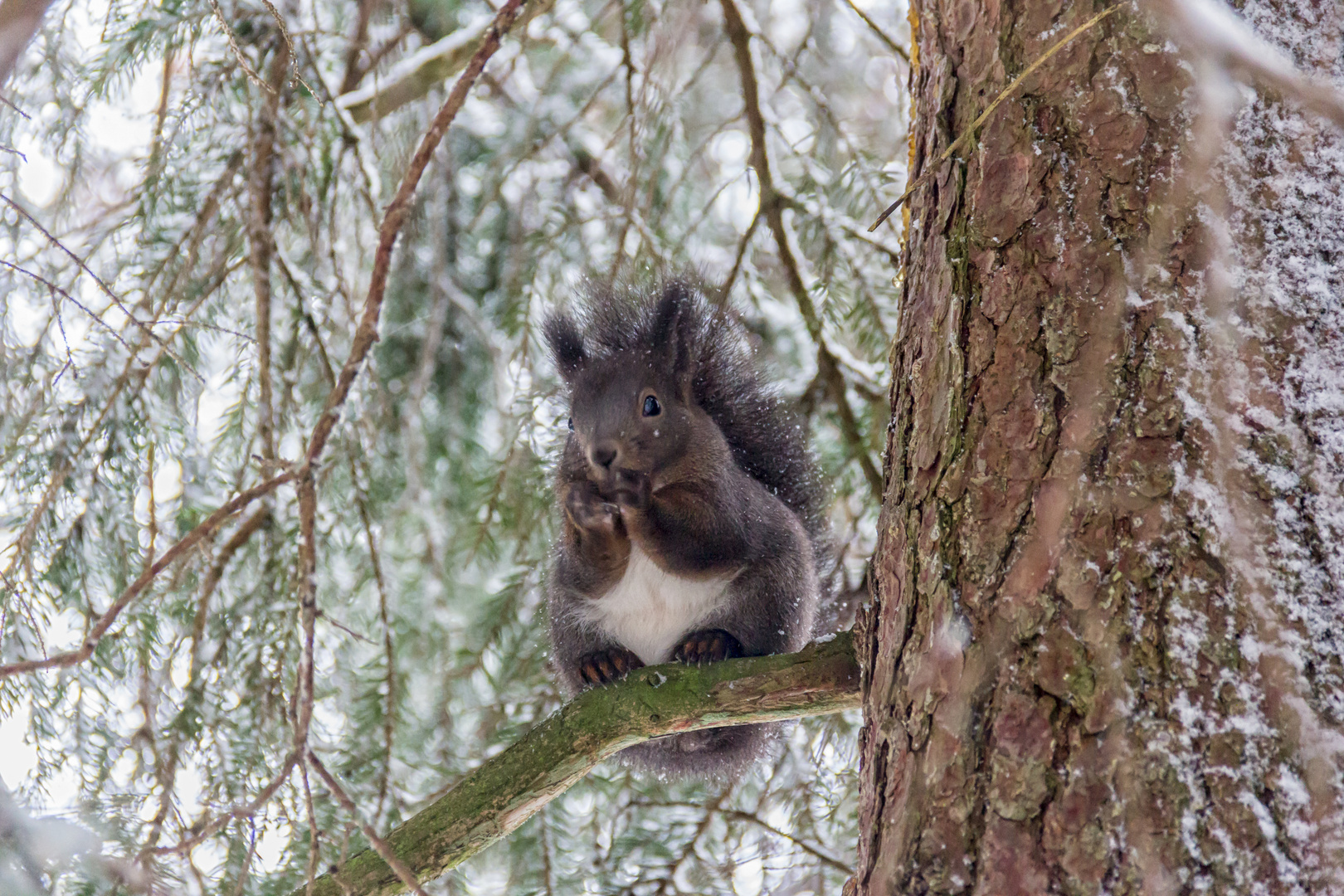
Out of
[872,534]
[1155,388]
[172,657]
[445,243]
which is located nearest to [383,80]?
[445,243]

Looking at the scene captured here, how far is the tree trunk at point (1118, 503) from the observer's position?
0.86 m

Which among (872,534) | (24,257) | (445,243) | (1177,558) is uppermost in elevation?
(445,243)

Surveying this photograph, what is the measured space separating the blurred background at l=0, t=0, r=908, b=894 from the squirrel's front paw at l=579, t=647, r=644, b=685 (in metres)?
0.33

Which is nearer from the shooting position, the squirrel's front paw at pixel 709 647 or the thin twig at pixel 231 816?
the thin twig at pixel 231 816

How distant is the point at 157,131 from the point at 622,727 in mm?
1334

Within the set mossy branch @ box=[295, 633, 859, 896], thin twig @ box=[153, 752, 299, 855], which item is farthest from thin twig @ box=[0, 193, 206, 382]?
mossy branch @ box=[295, 633, 859, 896]

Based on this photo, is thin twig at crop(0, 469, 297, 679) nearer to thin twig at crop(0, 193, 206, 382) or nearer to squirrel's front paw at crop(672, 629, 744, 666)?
thin twig at crop(0, 193, 206, 382)

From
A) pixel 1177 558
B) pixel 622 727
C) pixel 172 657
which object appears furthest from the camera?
pixel 172 657

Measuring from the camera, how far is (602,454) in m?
1.84

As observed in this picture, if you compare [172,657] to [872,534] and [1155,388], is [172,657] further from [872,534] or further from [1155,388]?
[1155,388]

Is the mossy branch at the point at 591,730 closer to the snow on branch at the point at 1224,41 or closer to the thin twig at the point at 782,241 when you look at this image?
the snow on branch at the point at 1224,41

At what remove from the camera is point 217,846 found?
1920 mm

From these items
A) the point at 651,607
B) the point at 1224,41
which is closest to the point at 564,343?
the point at 651,607

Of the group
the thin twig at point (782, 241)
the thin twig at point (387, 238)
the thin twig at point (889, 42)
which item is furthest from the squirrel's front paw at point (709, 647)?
the thin twig at point (889, 42)
